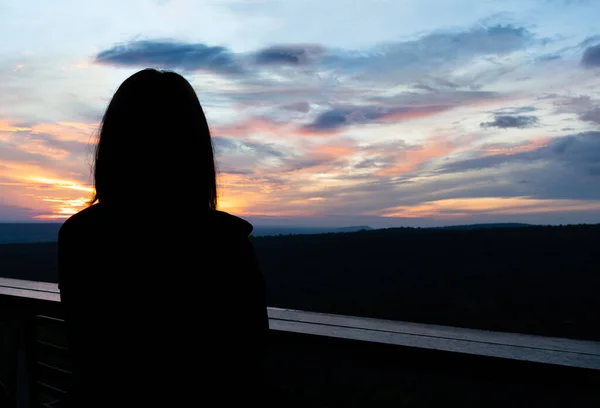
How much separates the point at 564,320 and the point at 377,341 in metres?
10.4

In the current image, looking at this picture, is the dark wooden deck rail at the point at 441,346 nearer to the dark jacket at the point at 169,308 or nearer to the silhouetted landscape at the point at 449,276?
the dark jacket at the point at 169,308

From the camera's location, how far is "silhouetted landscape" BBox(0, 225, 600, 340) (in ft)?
35.9

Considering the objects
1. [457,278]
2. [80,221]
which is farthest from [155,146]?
[457,278]

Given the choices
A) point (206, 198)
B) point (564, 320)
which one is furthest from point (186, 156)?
point (564, 320)

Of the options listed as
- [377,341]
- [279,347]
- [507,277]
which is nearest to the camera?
[377,341]

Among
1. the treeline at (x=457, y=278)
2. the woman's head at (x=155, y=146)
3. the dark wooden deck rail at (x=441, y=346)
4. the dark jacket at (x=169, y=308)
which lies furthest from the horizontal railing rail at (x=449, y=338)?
the treeline at (x=457, y=278)

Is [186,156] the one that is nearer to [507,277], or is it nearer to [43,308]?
[43,308]

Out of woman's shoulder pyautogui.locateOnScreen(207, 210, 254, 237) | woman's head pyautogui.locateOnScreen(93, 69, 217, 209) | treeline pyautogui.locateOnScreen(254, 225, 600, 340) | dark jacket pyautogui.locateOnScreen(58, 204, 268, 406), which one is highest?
woman's head pyautogui.locateOnScreen(93, 69, 217, 209)

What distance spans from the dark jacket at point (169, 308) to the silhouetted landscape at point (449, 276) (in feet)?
29.0

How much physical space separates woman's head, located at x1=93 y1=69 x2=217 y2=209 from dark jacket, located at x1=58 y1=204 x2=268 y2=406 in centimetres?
6

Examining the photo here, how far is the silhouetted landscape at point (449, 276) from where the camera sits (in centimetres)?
1093

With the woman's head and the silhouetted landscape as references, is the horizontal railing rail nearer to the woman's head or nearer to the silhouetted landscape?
the woman's head

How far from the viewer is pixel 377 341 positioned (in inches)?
53.8

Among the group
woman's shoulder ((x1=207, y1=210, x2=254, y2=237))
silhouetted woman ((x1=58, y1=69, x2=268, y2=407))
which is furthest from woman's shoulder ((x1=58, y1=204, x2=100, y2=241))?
woman's shoulder ((x1=207, y1=210, x2=254, y2=237))
